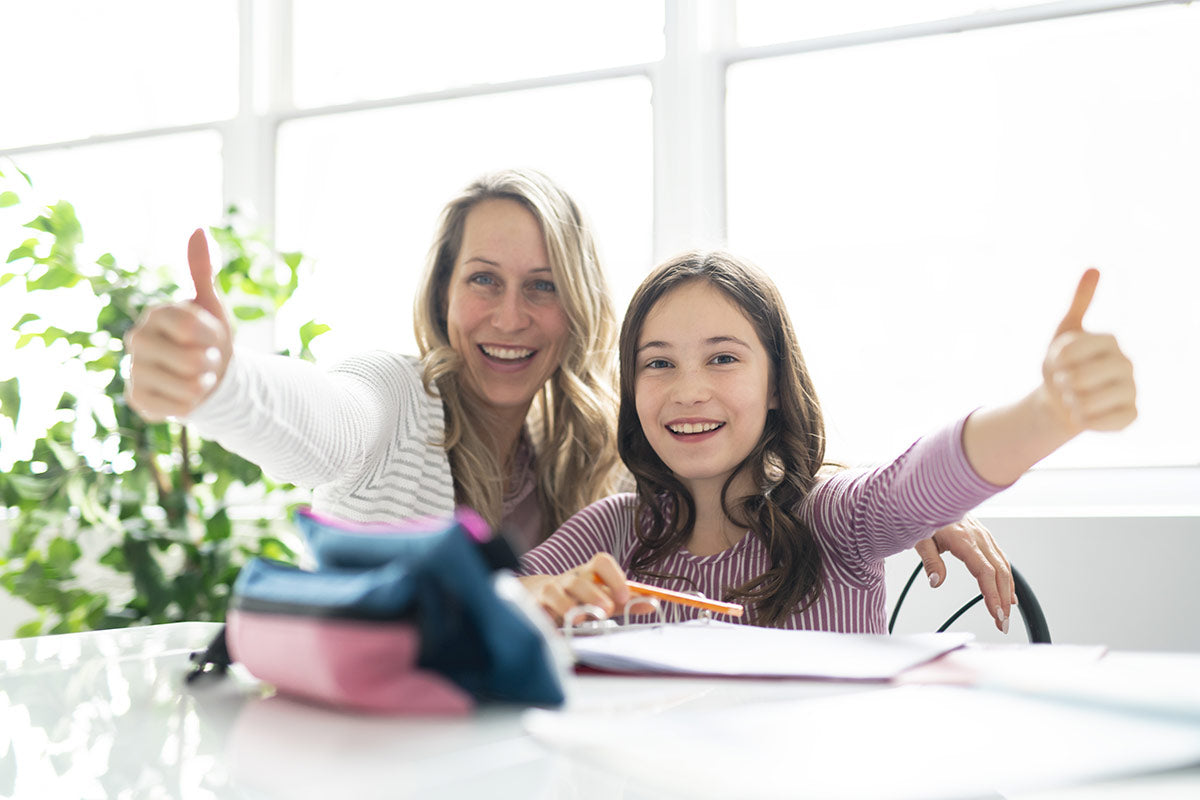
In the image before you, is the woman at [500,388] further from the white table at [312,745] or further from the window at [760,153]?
the white table at [312,745]

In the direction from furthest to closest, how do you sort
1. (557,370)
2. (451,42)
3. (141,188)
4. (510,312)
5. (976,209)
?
(141,188) → (451,42) → (976,209) → (557,370) → (510,312)

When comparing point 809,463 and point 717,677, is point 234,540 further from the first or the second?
point 717,677

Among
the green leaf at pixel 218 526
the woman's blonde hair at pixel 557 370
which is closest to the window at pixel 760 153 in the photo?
the woman's blonde hair at pixel 557 370

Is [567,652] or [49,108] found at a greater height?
[49,108]

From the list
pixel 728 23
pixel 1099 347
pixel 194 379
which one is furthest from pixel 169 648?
pixel 728 23

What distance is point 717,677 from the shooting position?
61 cm

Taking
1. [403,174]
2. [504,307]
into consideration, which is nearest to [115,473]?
[403,174]

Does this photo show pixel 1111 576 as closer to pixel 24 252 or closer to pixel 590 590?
pixel 590 590

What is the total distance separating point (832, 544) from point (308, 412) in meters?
0.65

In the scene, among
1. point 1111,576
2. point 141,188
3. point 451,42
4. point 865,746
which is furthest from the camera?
point 141,188

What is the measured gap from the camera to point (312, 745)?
0.44 m

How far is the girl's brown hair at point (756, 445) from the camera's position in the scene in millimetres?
1353

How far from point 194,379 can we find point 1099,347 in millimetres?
684

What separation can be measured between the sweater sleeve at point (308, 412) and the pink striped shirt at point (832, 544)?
0.27 meters
